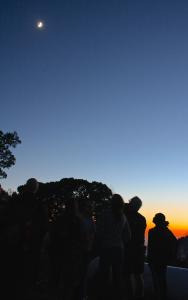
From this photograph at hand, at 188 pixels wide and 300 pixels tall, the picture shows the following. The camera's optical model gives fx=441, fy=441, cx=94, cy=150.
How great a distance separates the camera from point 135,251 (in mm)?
8391

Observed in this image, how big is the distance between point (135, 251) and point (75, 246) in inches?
69.5

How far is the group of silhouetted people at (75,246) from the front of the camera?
5.09m

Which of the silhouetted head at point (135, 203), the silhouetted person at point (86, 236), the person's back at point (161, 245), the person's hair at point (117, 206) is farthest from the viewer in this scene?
the person's back at point (161, 245)

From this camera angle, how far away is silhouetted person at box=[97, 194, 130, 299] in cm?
740

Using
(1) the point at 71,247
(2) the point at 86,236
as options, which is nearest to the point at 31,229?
(1) the point at 71,247

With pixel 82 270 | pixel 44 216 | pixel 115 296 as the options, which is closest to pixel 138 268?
pixel 115 296

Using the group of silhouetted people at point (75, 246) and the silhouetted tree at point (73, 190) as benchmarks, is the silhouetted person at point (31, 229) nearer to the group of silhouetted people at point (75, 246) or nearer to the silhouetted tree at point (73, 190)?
the group of silhouetted people at point (75, 246)

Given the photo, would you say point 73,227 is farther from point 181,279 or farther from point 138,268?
point 181,279

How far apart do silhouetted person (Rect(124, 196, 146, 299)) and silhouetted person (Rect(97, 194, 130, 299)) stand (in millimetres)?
715

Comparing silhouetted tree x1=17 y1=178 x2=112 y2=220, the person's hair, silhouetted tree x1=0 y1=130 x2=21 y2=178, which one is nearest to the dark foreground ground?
the person's hair

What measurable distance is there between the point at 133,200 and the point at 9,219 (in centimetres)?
367

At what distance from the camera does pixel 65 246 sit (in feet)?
23.2

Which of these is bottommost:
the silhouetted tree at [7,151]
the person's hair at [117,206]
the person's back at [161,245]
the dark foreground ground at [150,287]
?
the dark foreground ground at [150,287]

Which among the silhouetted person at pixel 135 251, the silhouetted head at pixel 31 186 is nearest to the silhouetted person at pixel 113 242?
the silhouetted person at pixel 135 251
